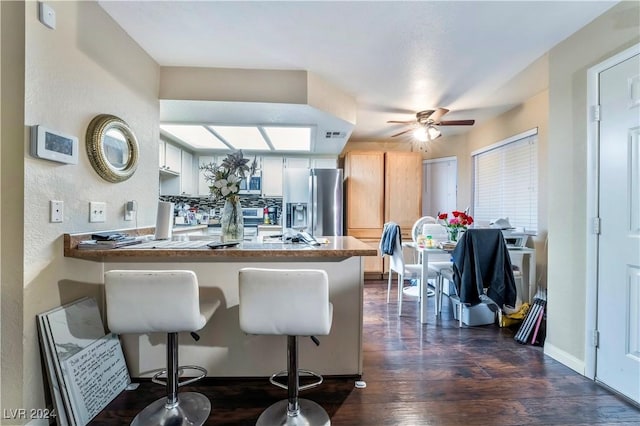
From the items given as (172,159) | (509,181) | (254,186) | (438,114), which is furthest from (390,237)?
(172,159)

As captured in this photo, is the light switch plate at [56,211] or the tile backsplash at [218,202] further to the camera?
the tile backsplash at [218,202]

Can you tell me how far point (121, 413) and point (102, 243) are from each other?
0.98 m

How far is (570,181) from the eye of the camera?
2.16m

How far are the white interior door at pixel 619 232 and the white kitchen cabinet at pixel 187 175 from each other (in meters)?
4.52

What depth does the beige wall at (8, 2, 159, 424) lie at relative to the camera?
143cm

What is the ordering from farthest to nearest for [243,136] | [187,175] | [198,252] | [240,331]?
[187,175] → [243,136] → [240,331] → [198,252]

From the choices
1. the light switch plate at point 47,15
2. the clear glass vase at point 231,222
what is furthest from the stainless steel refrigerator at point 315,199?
the light switch plate at point 47,15

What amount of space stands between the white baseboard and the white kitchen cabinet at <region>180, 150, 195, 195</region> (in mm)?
4494

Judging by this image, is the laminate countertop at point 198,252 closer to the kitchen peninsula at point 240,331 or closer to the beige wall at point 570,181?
the kitchen peninsula at point 240,331

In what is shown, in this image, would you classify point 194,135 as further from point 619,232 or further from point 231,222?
point 619,232

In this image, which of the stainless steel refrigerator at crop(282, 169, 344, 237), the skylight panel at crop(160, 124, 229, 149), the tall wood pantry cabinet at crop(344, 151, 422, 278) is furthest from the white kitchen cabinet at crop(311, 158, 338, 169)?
the skylight panel at crop(160, 124, 229, 149)

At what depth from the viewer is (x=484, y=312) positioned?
305cm

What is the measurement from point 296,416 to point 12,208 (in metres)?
1.77

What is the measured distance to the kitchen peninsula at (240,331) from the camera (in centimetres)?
193
